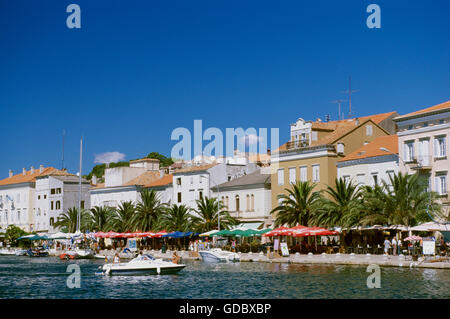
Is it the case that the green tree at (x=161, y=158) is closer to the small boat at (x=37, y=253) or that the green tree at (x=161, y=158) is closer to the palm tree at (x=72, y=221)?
the palm tree at (x=72, y=221)

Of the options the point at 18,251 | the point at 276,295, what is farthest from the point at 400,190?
the point at 18,251

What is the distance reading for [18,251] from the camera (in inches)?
4112

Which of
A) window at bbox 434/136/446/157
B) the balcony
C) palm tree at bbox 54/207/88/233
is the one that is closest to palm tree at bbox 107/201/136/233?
palm tree at bbox 54/207/88/233

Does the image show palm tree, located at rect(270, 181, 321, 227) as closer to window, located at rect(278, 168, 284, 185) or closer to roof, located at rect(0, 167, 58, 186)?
window, located at rect(278, 168, 284, 185)

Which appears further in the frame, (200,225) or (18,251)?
(18,251)

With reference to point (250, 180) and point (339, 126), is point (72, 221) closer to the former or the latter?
point (250, 180)

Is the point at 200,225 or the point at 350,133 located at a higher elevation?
the point at 350,133

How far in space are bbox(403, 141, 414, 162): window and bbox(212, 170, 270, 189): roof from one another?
76.8 ft

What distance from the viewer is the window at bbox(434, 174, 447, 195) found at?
64000 mm

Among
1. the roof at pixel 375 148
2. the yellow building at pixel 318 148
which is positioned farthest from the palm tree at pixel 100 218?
the roof at pixel 375 148

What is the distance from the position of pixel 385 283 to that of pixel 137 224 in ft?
205

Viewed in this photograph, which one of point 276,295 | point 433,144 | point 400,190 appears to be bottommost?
point 276,295
